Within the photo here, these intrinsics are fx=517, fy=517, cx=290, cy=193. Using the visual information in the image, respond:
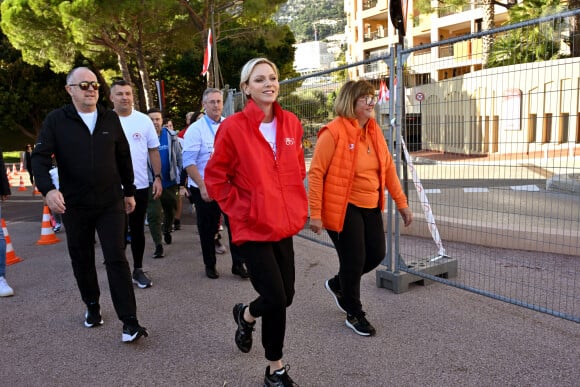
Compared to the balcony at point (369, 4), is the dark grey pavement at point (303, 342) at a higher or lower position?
lower

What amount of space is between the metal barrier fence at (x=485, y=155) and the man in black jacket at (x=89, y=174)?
5.93 feet

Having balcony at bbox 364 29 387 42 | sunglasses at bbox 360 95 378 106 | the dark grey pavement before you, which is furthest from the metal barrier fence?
balcony at bbox 364 29 387 42

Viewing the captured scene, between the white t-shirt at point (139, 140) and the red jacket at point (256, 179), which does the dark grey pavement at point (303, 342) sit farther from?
the white t-shirt at point (139, 140)

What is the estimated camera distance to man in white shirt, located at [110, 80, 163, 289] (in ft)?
16.8

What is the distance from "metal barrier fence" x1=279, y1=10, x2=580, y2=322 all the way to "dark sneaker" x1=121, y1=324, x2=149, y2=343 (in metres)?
2.15

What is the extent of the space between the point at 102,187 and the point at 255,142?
1.58 meters

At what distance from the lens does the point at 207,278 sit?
5.70 m

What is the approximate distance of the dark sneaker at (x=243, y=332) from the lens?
3551 mm

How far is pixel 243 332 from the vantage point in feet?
11.7

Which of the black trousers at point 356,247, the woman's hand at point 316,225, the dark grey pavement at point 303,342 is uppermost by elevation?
the woman's hand at point 316,225

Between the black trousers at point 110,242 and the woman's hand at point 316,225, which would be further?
the black trousers at point 110,242

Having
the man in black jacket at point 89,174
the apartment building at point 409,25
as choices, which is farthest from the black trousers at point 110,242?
the apartment building at point 409,25

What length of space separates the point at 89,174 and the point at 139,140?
4.33ft

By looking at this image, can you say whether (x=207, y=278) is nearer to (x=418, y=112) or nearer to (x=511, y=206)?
(x=418, y=112)
